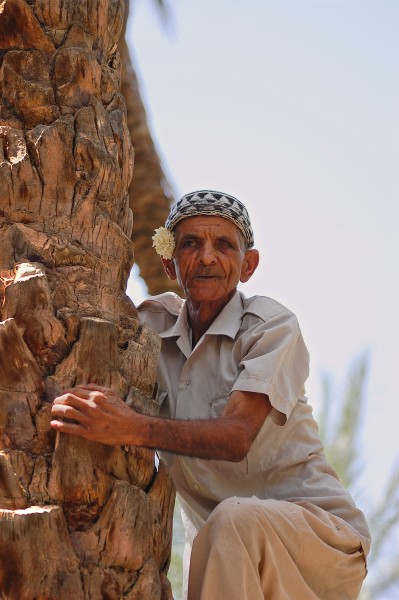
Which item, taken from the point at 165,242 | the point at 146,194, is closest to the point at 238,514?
the point at 165,242

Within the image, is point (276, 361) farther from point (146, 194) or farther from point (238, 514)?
point (146, 194)

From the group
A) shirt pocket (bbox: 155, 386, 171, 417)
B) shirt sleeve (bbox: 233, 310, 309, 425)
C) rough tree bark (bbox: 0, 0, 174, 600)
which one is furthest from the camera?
shirt pocket (bbox: 155, 386, 171, 417)

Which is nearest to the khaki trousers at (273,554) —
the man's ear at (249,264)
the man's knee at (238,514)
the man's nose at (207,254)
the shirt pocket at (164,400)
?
the man's knee at (238,514)

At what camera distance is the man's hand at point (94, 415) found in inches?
145

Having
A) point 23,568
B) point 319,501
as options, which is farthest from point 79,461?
point 319,501

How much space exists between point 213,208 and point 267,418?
3.73 ft

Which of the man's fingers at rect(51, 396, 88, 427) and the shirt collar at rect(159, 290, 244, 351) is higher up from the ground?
the shirt collar at rect(159, 290, 244, 351)

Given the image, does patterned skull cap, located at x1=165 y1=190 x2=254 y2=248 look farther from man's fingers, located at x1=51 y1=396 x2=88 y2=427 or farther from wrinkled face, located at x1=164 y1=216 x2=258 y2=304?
man's fingers, located at x1=51 y1=396 x2=88 y2=427

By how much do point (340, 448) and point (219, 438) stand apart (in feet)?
23.9

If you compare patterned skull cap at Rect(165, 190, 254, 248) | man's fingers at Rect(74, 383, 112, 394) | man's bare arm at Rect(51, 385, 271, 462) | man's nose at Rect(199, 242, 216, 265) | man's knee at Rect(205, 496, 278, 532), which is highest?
patterned skull cap at Rect(165, 190, 254, 248)

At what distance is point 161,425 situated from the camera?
392cm

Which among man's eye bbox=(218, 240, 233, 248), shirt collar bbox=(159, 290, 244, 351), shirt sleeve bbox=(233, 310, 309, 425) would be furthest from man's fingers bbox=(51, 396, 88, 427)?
man's eye bbox=(218, 240, 233, 248)

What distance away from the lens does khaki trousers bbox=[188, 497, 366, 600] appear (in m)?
3.77

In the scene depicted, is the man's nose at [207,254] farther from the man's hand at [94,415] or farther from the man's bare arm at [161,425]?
the man's hand at [94,415]
